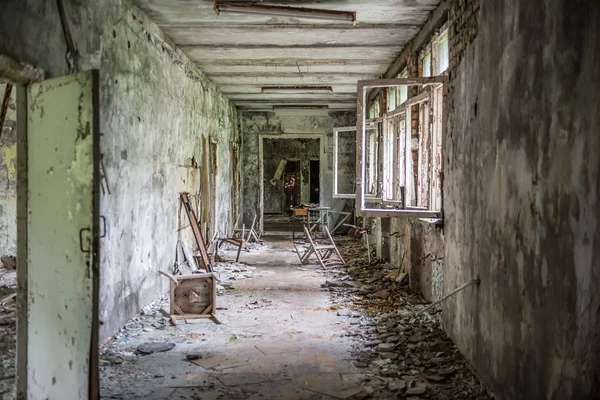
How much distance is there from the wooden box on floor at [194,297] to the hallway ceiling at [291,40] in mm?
2798

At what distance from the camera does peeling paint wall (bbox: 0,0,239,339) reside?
334 cm

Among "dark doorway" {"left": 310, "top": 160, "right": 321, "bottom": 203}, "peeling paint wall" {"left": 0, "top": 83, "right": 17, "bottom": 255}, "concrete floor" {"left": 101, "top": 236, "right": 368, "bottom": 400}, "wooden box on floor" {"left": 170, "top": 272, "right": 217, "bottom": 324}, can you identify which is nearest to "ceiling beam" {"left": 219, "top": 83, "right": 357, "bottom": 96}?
"peeling paint wall" {"left": 0, "top": 83, "right": 17, "bottom": 255}

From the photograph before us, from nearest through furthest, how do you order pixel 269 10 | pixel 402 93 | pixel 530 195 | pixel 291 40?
1. pixel 530 195
2. pixel 269 10
3. pixel 291 40
4. pixel 402 93

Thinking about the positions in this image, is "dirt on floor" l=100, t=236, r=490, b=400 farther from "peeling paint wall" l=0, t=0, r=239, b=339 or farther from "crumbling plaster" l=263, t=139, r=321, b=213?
"crumbling plaster" l=263, t=139, r=321, b=213

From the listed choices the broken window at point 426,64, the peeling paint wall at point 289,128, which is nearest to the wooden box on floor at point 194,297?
the broken window at point 426,64

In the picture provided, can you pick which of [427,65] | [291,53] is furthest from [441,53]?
[291,53]

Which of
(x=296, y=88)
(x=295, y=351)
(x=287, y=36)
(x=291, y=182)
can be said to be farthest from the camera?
(x=291, y=182)

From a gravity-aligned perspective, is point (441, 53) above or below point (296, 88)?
below

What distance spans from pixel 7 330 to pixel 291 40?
455 centimetres

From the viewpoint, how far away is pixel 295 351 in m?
4.23

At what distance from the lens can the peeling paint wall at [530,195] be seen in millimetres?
1976

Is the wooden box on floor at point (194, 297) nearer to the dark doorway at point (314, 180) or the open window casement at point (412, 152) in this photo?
the open window casement at point (412, 152)

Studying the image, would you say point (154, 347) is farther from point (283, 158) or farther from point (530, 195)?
point (283, 158)

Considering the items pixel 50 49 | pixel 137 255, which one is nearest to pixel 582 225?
pixel 50 49
